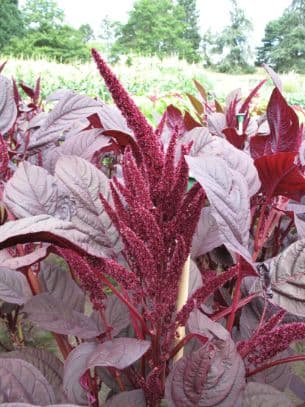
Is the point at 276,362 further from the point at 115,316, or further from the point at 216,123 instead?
the point at 216,123

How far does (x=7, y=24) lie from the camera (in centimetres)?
2616

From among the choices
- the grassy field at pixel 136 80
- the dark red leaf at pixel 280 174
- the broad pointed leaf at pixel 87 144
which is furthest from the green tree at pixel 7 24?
the dark red leaf at pixel 280 174

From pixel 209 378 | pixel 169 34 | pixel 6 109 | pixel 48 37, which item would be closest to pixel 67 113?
pixel 6 109

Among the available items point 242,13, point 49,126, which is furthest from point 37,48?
point 49,126

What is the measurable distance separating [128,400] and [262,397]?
13 cm

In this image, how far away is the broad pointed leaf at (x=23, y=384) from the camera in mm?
406

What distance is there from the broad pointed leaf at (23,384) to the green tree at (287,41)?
2919 centimetres

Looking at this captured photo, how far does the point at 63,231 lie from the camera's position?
0.35 metres

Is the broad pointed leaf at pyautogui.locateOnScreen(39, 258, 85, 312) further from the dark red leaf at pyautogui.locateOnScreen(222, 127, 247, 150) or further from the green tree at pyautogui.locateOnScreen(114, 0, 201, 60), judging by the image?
the green tree at pyautogui.locateOnScreen(114, 0, 201, 60)

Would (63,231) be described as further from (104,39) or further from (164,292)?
(104,39)

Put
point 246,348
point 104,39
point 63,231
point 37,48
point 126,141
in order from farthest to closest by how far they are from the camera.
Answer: point 104,39
point 37,48
point 126,141
point 246,348
point 63,231

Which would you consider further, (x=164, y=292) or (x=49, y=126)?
(x=49, y=126)

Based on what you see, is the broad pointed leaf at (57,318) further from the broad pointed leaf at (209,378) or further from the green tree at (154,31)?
the green tree at (154,31)

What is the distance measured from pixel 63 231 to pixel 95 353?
0.48ft
